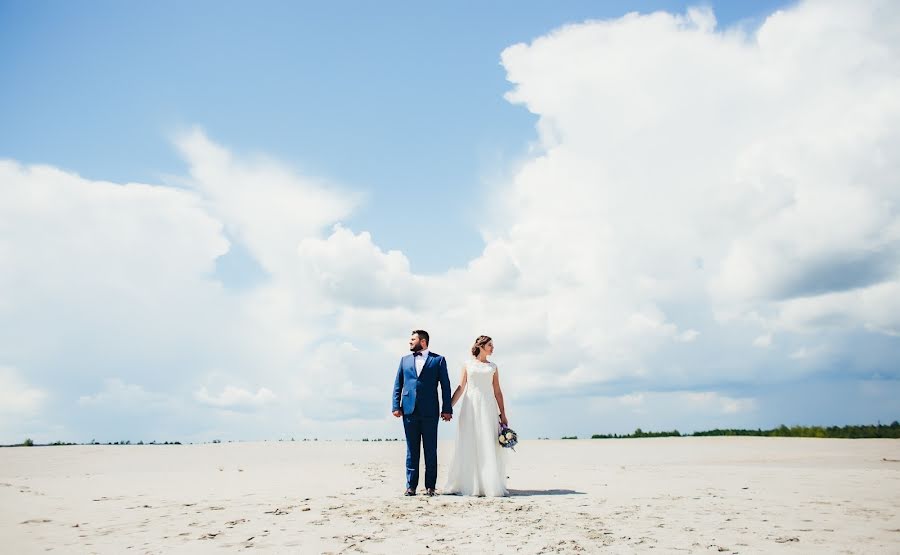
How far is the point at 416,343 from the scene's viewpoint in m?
10.5

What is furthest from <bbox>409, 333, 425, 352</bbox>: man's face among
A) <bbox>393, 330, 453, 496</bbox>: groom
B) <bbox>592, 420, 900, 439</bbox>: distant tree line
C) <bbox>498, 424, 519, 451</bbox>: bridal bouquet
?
<bbox>592, 420, 900, 439</bbox>: distant tree line

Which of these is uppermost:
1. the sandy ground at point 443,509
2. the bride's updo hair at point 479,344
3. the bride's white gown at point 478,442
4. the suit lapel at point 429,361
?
the bride's updo hair at point 479,344

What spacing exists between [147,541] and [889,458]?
60.1 feet

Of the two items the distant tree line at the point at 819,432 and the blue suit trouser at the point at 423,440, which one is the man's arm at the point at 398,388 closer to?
the blue suit trouser at the point at 423,440

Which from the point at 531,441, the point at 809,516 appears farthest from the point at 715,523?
the point at 531,441

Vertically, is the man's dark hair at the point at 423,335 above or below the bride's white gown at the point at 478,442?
above

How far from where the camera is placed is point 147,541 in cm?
697

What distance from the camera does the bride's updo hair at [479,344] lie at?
10562mm

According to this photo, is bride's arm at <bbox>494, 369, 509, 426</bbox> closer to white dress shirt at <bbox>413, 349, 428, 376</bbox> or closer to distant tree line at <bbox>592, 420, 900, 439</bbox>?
white dress shirt at <bbox>413, 349, 428, 376</bbox>

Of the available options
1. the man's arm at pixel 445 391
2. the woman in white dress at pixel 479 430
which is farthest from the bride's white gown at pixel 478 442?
the man's arm at pixel 445 391

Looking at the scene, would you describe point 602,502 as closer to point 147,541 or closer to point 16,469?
point 147,541

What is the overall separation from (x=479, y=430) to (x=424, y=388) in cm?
121

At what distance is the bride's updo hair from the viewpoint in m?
10.6

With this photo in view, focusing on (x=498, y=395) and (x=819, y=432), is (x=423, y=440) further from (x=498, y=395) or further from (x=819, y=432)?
(x=819, y=432)
